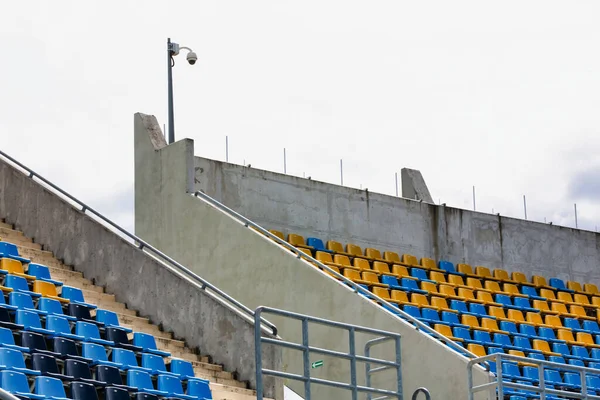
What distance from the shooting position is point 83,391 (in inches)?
496

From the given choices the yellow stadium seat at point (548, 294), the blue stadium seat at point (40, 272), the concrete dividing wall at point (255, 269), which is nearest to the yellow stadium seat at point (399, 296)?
the concrete dividing wall at point (255, 269)

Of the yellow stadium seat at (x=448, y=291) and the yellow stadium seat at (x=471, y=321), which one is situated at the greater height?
the yellow stadium seat at (x=448, y=291)

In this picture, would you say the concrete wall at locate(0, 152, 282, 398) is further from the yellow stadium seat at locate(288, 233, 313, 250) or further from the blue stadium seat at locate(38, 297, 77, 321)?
the yellow stadium seat at locate(288, 233, 313, 250)

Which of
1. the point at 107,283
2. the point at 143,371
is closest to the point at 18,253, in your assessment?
the point at 107,283

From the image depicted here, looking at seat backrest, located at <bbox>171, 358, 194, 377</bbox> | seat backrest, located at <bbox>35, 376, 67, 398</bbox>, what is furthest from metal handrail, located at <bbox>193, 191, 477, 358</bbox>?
seat backrest, located at <bbox>35, 376, 67, 398</bbox>

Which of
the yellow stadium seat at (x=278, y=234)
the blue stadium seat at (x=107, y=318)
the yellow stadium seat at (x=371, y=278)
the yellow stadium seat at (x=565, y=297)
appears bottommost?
the blue stadium seat at (x=107, y=318)

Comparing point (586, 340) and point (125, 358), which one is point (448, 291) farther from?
point (125, 358)

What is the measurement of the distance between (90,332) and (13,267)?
1.91m

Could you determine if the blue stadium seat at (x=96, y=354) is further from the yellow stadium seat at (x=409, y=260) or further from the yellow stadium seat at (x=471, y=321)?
the yellow stadium seat at (x=409, y=260)

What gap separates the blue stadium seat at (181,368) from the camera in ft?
47.9

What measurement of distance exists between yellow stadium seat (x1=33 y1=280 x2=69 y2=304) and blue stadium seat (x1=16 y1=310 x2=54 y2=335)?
130 centimetres

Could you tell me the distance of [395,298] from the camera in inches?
770

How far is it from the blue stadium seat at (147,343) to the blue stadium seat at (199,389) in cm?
89

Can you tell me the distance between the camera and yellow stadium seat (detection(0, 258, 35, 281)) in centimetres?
1567
